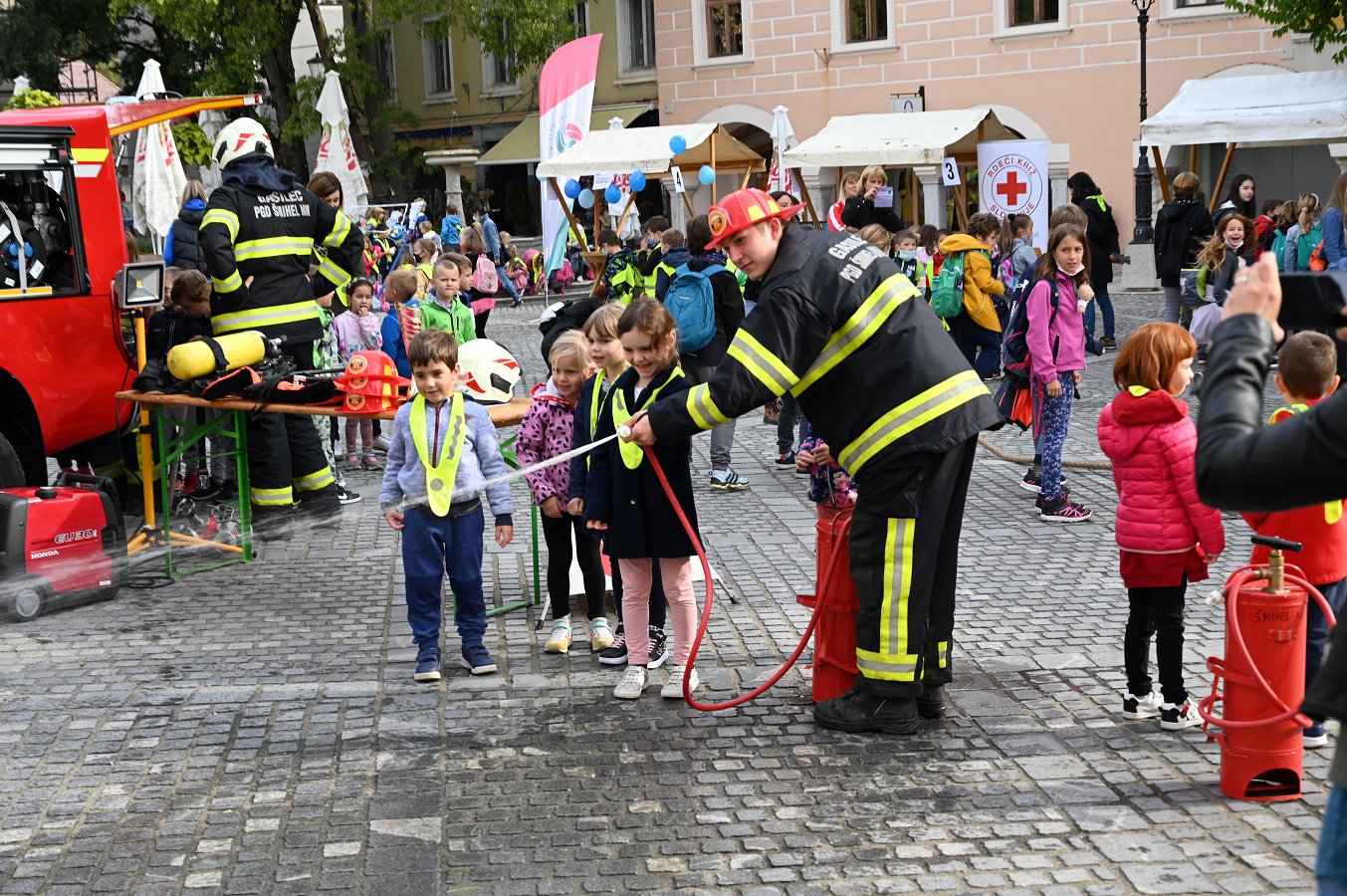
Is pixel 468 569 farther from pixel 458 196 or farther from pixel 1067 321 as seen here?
pixel 458 196

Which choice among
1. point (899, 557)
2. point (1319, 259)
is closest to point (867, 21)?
point (1319, 259)

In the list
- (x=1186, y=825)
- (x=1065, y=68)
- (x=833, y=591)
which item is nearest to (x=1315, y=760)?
(x=1186, y=825)

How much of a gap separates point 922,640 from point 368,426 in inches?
275

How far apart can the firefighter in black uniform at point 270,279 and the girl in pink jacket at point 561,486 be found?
2.30 metres

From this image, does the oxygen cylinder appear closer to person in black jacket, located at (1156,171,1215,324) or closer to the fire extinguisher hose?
the fire extinguisher hose

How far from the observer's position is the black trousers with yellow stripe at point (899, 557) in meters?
5.42

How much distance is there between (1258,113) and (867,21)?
1527 cm

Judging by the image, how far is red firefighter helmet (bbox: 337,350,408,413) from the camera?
755 centimetres

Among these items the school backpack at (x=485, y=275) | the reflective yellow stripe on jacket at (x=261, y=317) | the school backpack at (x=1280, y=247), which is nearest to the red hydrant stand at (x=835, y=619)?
the reflective yellow stripe on jacket at (x=261, y=317)

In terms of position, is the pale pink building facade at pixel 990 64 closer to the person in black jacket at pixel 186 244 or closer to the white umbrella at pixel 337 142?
the white umbrella at pixel 337 142

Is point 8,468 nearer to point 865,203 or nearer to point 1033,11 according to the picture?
point 865,203

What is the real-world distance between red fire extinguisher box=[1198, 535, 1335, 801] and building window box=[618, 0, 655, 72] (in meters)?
33.0

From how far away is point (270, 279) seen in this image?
9008mm

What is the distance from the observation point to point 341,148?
2364 centimetres
